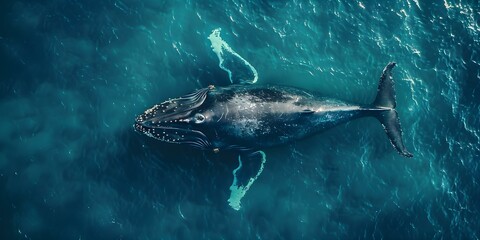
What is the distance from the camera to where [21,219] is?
2197cm

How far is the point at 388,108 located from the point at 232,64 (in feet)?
31.4

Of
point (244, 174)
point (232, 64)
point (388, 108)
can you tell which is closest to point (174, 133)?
point (244, 174)

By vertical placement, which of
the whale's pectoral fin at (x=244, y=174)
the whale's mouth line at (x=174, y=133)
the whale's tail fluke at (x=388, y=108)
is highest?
the whale's tail fluke at (x=388, y=108)

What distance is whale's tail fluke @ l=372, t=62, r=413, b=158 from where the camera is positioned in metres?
21.3

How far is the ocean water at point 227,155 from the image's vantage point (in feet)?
71.5

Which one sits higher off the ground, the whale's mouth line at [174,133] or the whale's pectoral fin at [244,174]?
the whale's mouth line at [174,133]

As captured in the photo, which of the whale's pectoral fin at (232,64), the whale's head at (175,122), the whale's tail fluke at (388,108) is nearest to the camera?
the whale's head at (175,122)

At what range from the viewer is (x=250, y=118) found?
19.6 m

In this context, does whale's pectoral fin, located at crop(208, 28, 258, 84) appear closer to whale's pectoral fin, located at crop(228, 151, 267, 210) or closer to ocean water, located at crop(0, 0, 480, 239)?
ocean water, located at crop(0, 0, 480, 239)

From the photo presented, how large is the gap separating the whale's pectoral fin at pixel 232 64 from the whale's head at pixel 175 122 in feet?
11.9

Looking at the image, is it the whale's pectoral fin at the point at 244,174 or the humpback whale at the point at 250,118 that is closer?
the humpback whale at the point at 250,118

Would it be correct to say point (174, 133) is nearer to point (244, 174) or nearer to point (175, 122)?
point (175, 122)

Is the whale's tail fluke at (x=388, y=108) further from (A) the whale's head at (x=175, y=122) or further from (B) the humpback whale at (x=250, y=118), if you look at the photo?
(A) the whale's head at (x=175, y=122)

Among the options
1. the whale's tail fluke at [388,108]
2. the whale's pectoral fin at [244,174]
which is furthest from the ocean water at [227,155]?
the whale's tail fluke at [388,108]
